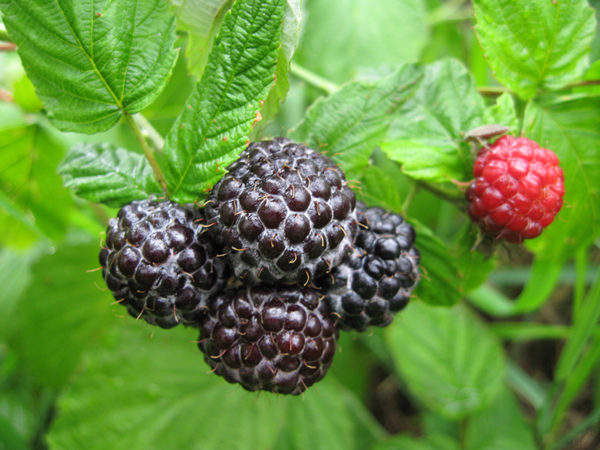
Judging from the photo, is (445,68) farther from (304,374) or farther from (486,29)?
(304,374)

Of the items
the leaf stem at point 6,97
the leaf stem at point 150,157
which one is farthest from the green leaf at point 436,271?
the leaf stem at point 6,97

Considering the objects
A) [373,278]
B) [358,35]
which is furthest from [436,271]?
[358,35]

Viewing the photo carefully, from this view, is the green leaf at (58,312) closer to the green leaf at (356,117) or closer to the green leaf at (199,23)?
the green leaf at (199,23)

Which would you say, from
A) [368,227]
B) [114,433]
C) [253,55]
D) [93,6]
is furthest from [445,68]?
[114,433]

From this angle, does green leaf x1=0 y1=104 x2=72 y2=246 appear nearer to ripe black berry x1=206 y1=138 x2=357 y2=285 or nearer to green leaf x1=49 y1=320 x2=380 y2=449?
green leaf x1=49 y1=320 x2=380 y2=449

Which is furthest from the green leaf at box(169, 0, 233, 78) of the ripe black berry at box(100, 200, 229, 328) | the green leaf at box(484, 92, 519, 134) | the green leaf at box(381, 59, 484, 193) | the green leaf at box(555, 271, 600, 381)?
the green leaf at box(555, 271, 600, 381)

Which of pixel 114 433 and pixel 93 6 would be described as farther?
pixel 114 433
